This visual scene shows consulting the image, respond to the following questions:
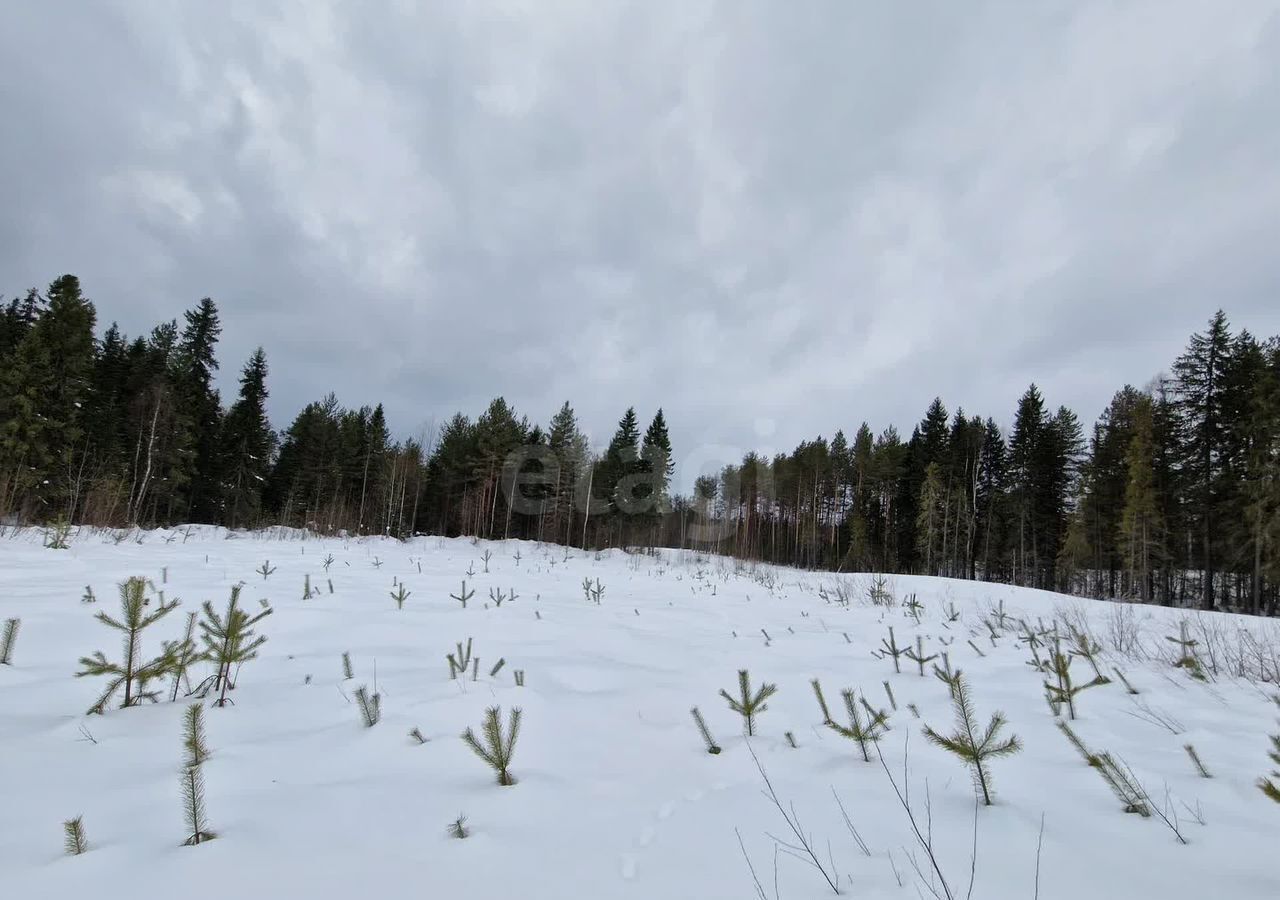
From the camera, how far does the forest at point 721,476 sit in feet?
70.8

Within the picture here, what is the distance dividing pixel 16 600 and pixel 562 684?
4.47 m

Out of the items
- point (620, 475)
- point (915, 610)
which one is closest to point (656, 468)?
point (620, 475)

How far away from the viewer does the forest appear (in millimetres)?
21578

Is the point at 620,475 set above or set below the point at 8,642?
above

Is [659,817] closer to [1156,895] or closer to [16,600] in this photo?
[1156,895]

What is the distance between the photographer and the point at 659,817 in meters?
1.72

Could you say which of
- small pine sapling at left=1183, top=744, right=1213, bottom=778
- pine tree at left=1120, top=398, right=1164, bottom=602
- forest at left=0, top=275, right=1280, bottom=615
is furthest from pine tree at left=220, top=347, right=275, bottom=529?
pine tree at left=1120, top=398, right=1164, bottom=602

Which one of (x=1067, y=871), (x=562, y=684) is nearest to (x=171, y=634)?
(x=562, y=684)

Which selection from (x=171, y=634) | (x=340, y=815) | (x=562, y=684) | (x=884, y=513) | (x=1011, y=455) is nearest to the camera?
(x=340, y=815)

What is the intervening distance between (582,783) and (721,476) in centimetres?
5467

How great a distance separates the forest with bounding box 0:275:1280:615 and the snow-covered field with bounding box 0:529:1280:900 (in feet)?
40.0

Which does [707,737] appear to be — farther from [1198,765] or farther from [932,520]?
[932,520]

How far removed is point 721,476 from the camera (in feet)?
183

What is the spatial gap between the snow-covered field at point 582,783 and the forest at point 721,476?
12.2m
